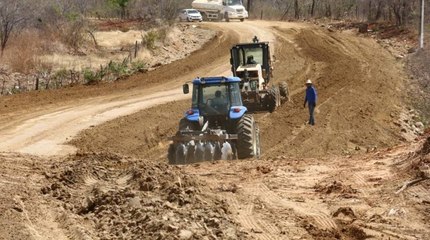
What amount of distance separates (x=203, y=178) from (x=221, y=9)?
49.8 m

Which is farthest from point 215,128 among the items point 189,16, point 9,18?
point 189,16

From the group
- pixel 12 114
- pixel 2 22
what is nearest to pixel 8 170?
pixel 12 114

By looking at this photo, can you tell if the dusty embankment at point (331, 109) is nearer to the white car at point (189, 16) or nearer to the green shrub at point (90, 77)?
the green shrub at point (90, 77)

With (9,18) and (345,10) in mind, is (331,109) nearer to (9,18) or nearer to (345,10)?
(9,18)

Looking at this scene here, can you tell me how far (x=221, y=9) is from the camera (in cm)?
6206

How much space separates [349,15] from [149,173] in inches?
2176

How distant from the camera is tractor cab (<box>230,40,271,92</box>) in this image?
81.0 ft

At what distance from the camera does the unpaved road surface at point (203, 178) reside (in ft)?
32.3

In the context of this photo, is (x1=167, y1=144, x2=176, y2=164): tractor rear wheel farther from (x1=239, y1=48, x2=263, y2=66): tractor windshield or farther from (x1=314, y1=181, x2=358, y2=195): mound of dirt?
(x1=239, y1=48, x2=263, y2=66): tractor windshield

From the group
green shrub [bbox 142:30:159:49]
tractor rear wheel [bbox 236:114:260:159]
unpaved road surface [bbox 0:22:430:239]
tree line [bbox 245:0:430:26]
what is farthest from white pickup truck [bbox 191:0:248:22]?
tractor rear wheel [bbox 236:114:260:159]

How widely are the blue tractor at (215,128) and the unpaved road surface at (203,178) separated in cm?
95

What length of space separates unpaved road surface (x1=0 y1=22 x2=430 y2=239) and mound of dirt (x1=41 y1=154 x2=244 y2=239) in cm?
2

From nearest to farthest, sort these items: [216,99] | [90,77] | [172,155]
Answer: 1. [172,155]
2. [216,99]
3. [90,77]

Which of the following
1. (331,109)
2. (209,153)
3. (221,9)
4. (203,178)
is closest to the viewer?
(203,178)
